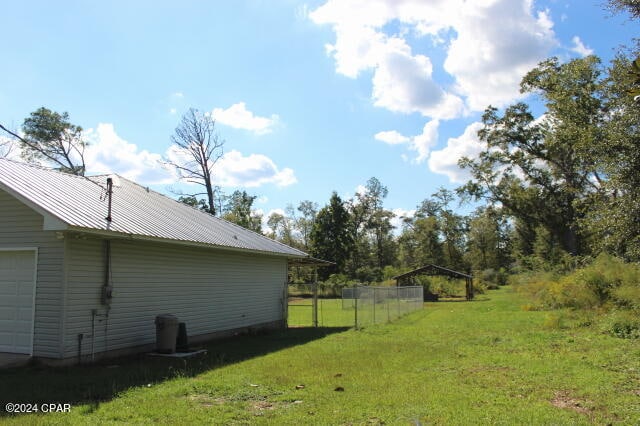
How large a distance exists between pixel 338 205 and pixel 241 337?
159 feet

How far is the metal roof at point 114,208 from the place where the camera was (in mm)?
9531

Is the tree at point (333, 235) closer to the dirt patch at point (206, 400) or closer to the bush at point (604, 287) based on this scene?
the bush at point (604, 287)

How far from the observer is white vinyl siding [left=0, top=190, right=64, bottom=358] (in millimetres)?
9578

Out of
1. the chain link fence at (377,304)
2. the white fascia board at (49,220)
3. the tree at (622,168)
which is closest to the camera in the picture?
the white fascia board at (49,220)

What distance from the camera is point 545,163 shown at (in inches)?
1607

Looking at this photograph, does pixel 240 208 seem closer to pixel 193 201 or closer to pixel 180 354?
pixel 193 201

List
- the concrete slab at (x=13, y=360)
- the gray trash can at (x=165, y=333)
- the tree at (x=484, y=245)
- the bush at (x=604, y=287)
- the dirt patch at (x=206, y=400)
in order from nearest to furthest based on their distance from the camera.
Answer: the dirt patch at (x=206, y=400), the concrete slab at (x=13, y=360), the gray trash can at (x=165, y=333), the bush at (x=604, y=287), the tree at (x=484, y=245)

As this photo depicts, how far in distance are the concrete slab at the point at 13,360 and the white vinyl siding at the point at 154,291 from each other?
33.3 inches

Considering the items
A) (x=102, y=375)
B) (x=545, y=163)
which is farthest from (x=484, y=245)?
(x=102, y=375)

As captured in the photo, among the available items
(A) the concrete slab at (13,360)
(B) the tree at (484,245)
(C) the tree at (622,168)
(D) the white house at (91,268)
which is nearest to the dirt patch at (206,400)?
(D) the white house at (91,268)

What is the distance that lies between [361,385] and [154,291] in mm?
6196

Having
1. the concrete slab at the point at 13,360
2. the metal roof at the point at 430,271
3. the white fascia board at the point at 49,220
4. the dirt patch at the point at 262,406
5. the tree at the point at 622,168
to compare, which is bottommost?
the dirt patch at the point at 262,406

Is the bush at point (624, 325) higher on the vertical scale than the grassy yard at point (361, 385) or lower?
higher

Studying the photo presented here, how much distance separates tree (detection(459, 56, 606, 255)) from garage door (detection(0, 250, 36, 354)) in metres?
27.7
